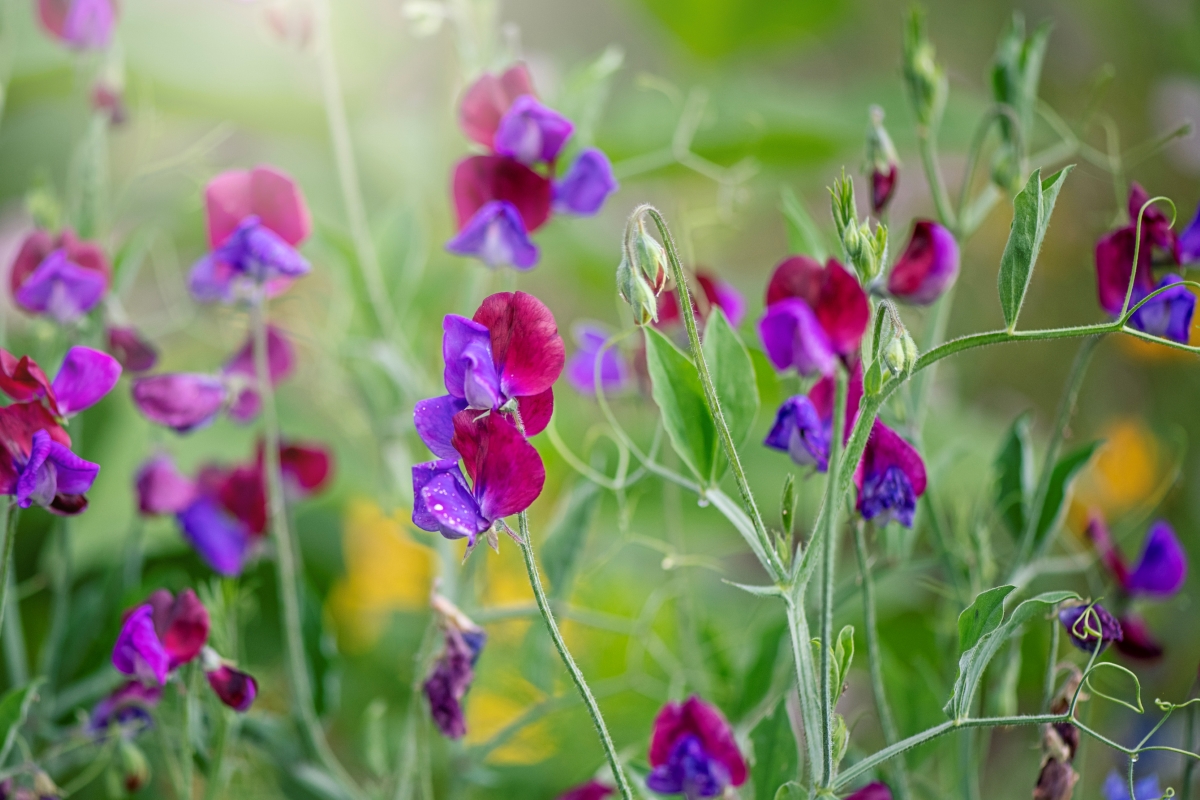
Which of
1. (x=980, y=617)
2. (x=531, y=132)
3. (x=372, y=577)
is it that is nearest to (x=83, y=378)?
(x=531, y=132)

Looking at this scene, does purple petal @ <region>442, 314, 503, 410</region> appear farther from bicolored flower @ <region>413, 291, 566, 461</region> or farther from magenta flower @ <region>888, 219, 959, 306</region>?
A: magenta flower @ <region>888, 219, 959, 306</region>

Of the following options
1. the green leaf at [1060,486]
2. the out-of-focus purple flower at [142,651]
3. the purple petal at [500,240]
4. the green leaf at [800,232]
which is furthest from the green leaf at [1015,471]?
Answer: the out-of-focus purple flower at [142,651]

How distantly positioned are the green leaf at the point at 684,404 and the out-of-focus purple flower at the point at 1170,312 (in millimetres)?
171

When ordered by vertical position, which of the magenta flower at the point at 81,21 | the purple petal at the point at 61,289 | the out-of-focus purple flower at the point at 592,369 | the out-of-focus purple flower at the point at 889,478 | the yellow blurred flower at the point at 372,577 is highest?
the magenta flower at the point at 81,21

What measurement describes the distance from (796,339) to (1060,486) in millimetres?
163

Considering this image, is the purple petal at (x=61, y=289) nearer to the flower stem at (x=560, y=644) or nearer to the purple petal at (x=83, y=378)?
the purple petal at (x=83, y=378)

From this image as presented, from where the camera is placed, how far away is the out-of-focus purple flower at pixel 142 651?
38 centimetres

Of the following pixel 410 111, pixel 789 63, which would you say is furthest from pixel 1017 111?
pixel 789 63

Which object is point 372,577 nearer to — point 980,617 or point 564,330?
point 564,330

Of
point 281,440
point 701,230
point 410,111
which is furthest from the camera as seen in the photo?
point 410,111

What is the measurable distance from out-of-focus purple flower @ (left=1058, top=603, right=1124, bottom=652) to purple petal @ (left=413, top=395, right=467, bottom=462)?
0.70 feet

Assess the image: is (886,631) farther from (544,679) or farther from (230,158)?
(230,158)

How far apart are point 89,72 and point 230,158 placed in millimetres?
845

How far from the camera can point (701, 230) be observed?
3.11 ft
